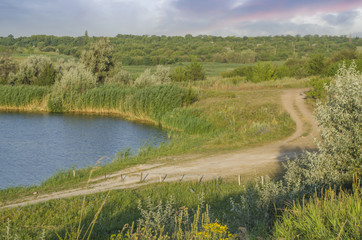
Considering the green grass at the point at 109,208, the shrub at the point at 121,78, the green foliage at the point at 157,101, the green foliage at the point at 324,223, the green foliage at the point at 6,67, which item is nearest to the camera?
the green foliage at the point at 324,223

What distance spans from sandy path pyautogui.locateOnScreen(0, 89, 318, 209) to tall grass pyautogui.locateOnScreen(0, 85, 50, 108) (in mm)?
21444

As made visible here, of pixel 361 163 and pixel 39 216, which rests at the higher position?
pixel 361 163

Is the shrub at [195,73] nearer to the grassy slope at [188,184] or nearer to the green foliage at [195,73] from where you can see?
the green foliage at [195,73]

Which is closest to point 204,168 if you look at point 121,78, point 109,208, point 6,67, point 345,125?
point 109,208

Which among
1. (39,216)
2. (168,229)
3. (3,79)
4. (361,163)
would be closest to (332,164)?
(361,163)

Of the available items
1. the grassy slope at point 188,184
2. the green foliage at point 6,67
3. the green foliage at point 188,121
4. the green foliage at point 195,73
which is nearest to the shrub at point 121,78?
the green foliage at point 195,73

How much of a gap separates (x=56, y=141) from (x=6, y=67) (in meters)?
23.6

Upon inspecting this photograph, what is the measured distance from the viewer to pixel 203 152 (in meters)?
16.2

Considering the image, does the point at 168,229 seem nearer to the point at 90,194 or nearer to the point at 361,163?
the point at 90,194

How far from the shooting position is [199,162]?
14.4 m

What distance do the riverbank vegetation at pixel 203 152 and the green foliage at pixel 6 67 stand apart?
14 cm

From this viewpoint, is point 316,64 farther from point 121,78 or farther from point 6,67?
point 6,67

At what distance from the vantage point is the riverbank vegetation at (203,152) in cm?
621

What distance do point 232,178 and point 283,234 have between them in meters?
6.38
